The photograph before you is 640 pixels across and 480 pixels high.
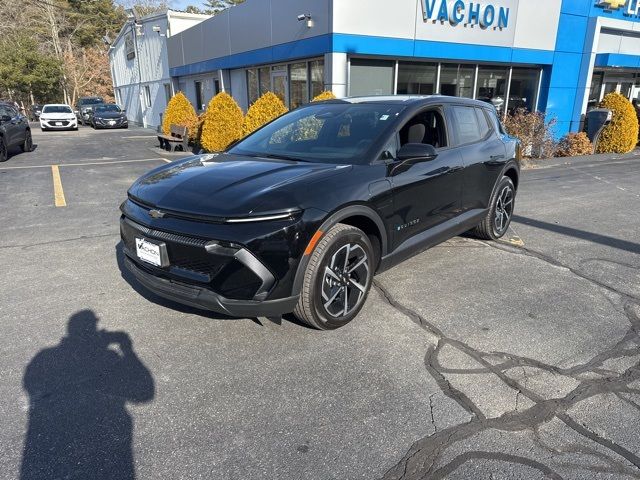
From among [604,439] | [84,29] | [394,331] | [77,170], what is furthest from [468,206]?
[84,29]

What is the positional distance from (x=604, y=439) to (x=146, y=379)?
262cm

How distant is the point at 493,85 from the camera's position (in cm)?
1400

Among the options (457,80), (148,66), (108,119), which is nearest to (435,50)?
(457,80)

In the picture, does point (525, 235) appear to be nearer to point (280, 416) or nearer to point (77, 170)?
point (280, 416)

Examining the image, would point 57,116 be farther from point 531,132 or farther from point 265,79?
point 531,132

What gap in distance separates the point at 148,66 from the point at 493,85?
64.0 ft

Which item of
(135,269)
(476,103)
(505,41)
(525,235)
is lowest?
(525,235)

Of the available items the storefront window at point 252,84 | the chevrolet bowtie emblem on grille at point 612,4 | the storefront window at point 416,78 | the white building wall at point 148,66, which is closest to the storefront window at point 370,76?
the storefront window at point 416,78

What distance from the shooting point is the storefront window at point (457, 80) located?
12805mm

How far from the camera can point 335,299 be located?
338 cm

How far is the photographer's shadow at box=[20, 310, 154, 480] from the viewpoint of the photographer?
2.19 m

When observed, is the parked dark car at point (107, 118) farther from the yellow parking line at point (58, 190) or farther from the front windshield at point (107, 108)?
the yellow parking line at point (58, 190)

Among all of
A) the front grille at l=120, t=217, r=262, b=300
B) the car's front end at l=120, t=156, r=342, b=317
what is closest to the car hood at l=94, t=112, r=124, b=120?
the car's front end at l=120, t=156, r=342, b=317

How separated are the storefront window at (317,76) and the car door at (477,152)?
7.14 meters
